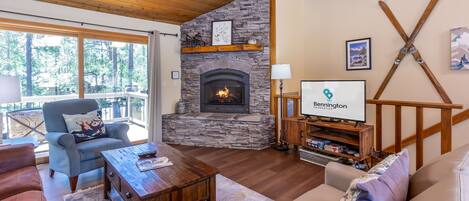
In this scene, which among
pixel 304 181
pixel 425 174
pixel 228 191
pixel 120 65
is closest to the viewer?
pixel 425 174

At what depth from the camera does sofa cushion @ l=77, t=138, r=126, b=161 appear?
270 centimetres

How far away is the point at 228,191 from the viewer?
8.55ft

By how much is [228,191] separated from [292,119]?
5.47 ft

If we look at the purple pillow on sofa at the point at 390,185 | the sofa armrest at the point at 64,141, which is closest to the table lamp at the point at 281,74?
the purple pillow on sofa at the point at 390,185

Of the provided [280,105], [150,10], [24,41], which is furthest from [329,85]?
[24,41]

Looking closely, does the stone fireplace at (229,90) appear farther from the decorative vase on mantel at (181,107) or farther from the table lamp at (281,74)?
the table lamp at (281,74)

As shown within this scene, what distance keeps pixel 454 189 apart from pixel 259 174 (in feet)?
7.88

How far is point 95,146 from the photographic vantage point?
9.16 feet

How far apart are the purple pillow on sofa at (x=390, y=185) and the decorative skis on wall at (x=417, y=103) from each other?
189 cm

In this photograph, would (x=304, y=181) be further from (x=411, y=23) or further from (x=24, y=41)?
(x=24, y=41)

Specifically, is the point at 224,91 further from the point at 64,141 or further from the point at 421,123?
the point at 421,123

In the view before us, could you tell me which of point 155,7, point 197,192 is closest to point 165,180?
point 197,192

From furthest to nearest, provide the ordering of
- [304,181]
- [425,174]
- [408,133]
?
[408,133]
[304,181]
[425,174]

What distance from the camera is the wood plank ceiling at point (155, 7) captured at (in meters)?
3.65
